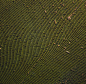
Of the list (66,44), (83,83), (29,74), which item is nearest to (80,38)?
(66,44)

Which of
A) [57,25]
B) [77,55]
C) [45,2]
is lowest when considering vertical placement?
[77,55]

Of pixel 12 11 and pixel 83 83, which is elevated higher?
pixel 12 11

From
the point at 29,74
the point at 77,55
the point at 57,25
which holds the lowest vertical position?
the point at 29,74

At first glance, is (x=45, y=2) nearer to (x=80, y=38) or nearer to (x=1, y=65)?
(x=80, y=38)

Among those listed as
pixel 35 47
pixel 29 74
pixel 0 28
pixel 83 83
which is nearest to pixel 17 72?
pixel 29 74

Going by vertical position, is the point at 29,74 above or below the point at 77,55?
below

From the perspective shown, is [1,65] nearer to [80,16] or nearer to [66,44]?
[66,44]
